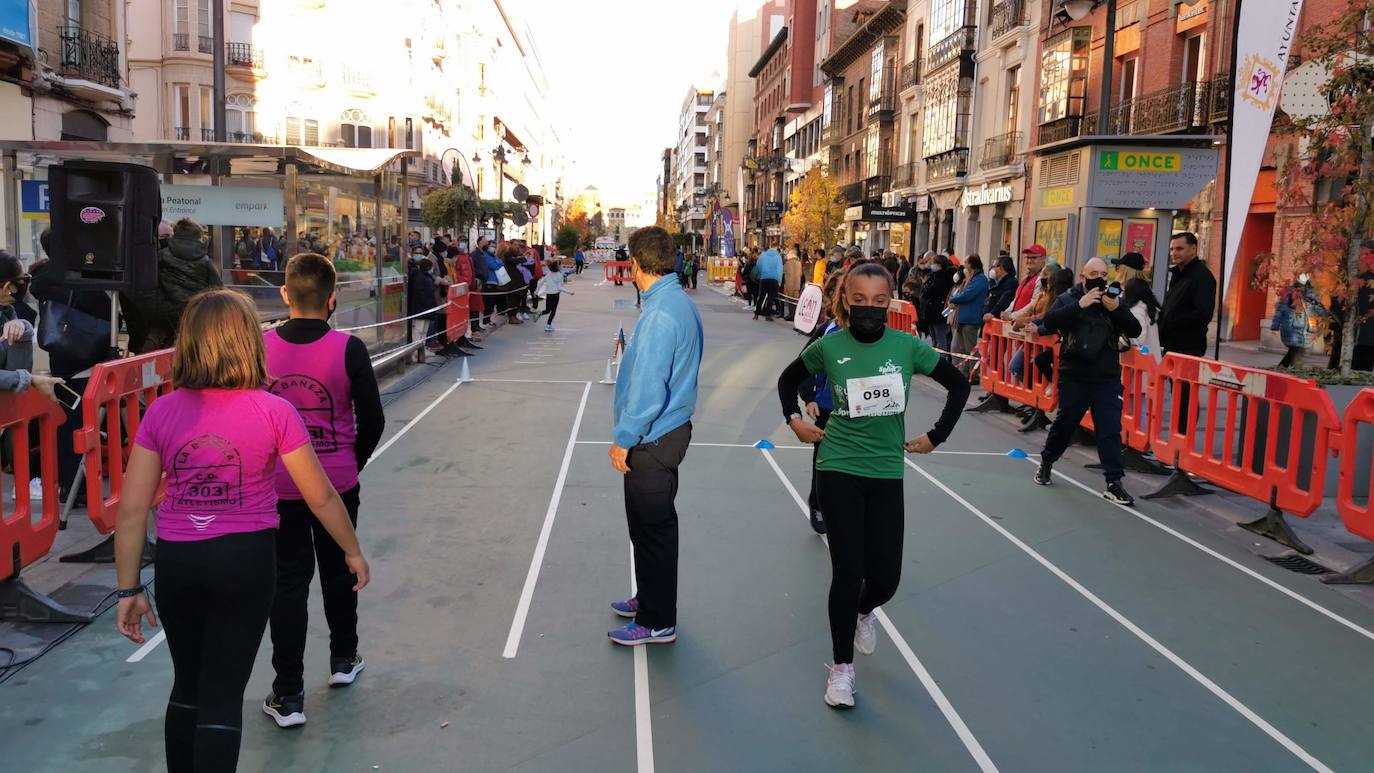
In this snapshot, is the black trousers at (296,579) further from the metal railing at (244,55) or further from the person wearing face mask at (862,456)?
the metal railing at (244,55)

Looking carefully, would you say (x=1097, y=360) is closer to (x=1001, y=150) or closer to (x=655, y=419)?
(x=655, y=419)

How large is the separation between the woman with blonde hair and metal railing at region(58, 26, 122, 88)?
2529cm

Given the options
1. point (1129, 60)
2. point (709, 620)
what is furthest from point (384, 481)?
point (1129, 60)

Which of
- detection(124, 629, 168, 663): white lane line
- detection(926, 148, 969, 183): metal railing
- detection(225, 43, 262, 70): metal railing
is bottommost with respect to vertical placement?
detection(124, 629, 168, 663): white lane line

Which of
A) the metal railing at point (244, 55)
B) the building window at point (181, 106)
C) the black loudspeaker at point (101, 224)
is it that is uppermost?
the metal railing at point (244, 55)

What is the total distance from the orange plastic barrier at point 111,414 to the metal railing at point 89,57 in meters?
21.6

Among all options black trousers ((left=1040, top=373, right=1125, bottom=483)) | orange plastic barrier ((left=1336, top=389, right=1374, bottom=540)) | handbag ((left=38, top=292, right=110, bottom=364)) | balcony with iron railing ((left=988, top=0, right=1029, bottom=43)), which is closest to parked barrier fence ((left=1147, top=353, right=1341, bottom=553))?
orange plastic barrier ((left=1336, top=389, right=1374, bottom=540))

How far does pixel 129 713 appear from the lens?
4246 mm

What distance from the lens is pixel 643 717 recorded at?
4.27 metres

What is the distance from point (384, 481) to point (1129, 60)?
2408 cm

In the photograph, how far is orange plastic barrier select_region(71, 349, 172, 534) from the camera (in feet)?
18.4

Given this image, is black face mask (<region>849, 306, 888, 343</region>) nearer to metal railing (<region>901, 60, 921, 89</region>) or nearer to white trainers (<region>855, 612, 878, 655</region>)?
white trainers (<region>855, 612, 878, 655</region>)

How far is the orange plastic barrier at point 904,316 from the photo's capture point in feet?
52.4

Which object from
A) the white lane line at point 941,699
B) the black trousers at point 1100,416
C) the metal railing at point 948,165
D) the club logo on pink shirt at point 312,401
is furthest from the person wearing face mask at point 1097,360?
the metal railing at point 948,165
